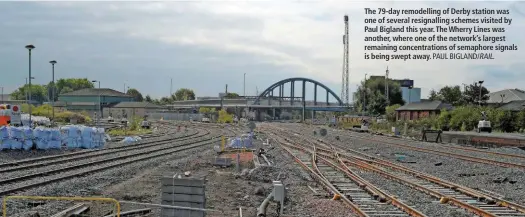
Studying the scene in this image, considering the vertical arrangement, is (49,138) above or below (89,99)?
below

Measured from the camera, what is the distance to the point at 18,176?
18406 millimetres

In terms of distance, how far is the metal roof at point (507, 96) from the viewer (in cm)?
9424

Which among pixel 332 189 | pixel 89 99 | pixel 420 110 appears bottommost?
pixel 332 189

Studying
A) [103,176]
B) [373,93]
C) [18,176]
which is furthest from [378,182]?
[373,93]

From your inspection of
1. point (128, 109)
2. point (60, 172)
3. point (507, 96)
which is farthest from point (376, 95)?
point (60, 172)

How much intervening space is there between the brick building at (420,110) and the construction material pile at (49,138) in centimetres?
5059

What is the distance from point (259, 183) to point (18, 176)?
308 inches

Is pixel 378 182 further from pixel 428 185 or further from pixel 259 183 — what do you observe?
pixel 259 183

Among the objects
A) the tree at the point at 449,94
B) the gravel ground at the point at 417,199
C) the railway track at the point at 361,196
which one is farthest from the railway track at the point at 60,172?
the tree at the point at 449,94

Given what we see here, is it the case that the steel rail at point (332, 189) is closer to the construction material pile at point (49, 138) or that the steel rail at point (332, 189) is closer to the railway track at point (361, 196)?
the railway track at point (361, 196)

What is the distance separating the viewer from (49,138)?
101ft

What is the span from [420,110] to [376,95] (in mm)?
36825

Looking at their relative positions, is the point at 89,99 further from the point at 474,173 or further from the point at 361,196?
the point at 361,196

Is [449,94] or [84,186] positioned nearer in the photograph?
[84,186]
